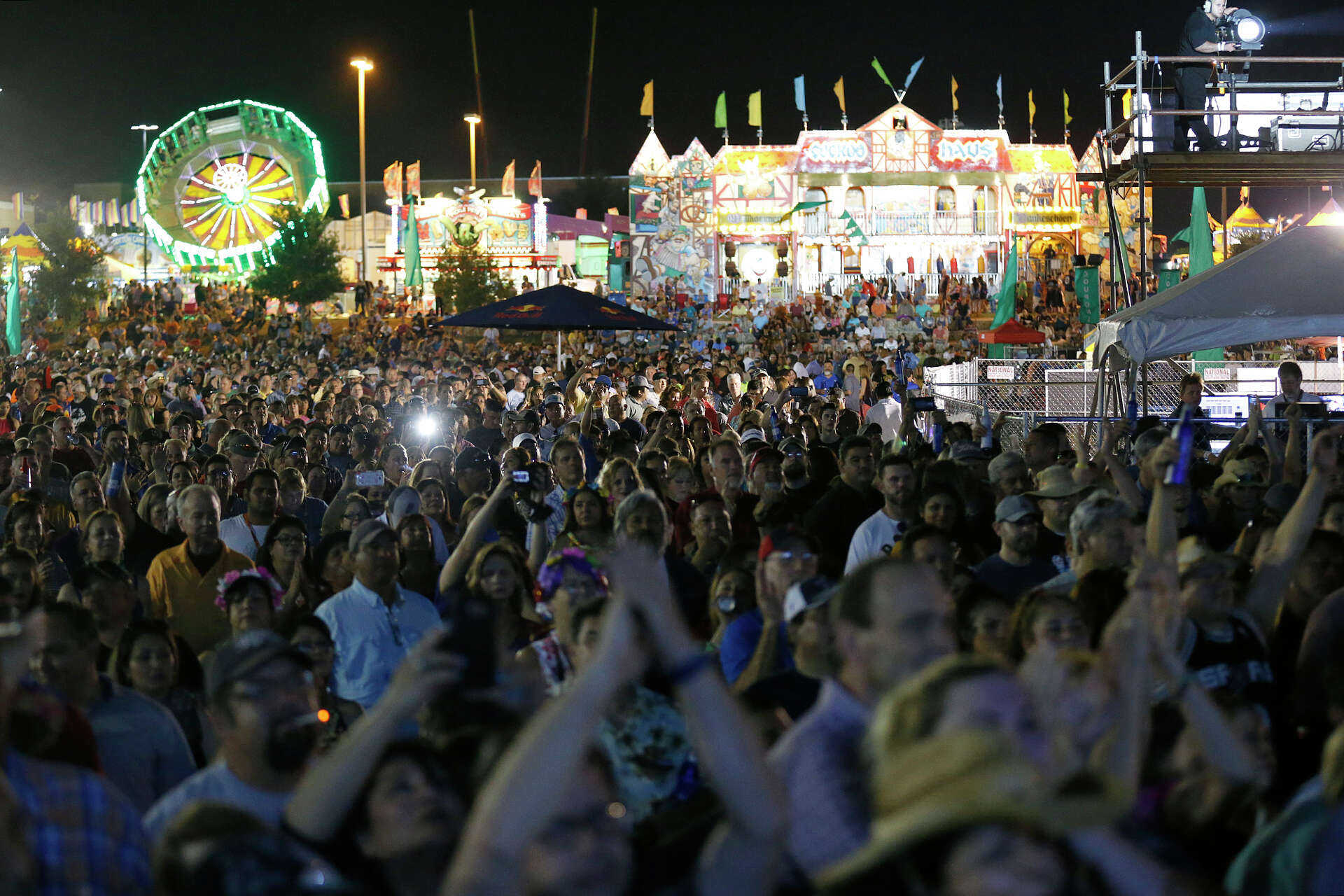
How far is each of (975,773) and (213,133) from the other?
61.4 meters

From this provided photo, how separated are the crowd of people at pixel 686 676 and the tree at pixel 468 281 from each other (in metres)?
40.8

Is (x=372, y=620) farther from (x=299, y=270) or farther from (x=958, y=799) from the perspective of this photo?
(x=299, y=270)

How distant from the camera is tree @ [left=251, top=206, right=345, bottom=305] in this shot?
5053 centimetres

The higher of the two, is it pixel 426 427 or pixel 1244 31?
pixel 1244 31

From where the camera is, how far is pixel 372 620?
543 cm

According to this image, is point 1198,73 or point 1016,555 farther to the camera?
point 1198,73

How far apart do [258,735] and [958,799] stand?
1.75 meters

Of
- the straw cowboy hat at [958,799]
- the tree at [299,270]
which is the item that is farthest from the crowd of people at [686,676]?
the tree at [299,270]

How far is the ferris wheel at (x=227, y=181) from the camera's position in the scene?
57844 millimetres

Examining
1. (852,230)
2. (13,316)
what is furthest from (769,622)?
(852,230)

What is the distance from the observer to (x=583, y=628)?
3.89 meters

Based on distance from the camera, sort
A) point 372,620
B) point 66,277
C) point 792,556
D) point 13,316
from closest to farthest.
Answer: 1. point 792,556
2. point 372,620
3. point 13,316
4. point 66,277

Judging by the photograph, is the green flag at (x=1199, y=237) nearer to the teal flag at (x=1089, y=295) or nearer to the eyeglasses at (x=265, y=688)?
the teal flag at (x=1089, y=295)

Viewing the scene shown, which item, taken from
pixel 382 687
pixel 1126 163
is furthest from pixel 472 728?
pixel 1126 163
